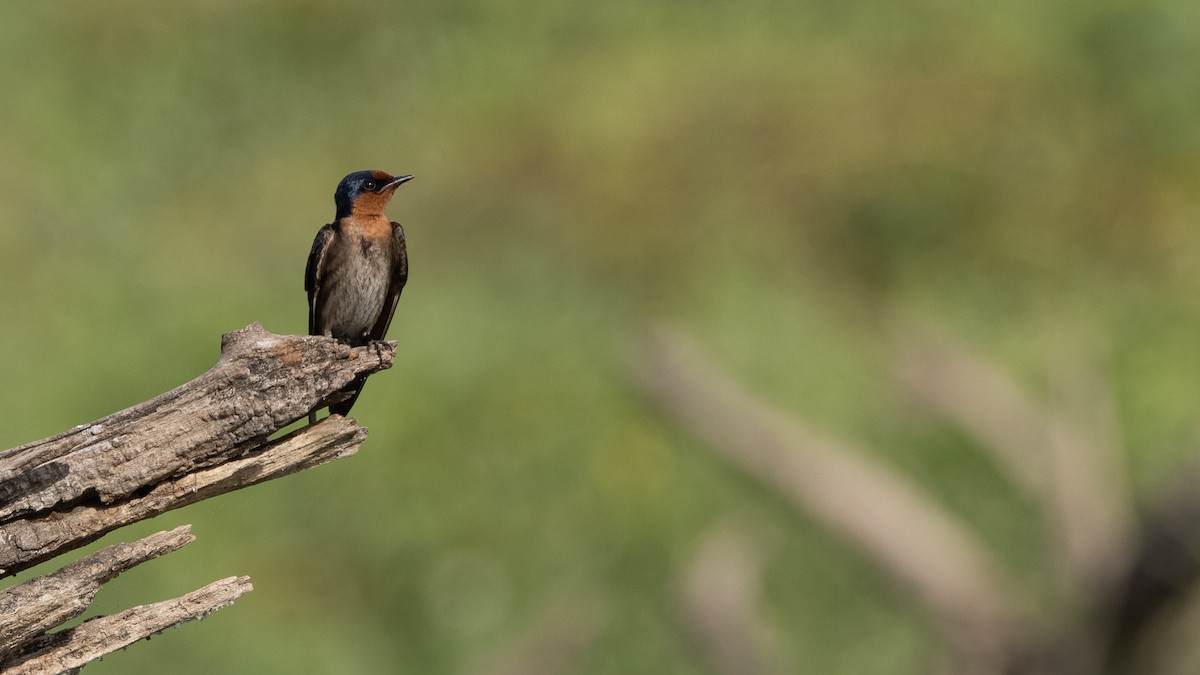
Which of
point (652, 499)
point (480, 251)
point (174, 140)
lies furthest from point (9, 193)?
point (652, 499)

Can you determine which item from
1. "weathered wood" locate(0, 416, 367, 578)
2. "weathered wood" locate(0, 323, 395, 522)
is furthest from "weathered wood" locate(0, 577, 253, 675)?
"weathered wood" locate(0, 323, 395, 522)

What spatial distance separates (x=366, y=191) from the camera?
23.1 ft

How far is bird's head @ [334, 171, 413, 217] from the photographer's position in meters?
7.00

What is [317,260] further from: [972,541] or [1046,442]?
[1046,442]

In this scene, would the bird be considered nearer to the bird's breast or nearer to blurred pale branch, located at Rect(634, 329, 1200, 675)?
the bird's breast

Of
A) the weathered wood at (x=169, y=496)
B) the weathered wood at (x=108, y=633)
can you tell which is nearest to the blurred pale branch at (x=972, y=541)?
the weathered wood at (x=169, y=496)

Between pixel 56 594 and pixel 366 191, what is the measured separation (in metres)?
3.17

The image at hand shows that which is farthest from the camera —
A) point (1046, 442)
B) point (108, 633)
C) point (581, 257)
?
point (581, 257)

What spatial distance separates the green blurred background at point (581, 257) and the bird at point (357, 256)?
10.6ft

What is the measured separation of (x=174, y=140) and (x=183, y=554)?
19.8 ft

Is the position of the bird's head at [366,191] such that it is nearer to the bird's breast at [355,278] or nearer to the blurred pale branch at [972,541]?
the bird's breast at [355,278]

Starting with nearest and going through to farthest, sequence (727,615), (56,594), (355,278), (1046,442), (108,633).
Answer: (56,594) < (108,633) < (355,278) < (727,615) < (1046,442)

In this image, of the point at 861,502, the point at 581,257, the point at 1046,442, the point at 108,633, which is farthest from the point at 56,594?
the point at 581,257

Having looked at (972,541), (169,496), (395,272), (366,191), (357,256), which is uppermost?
(169,496)
